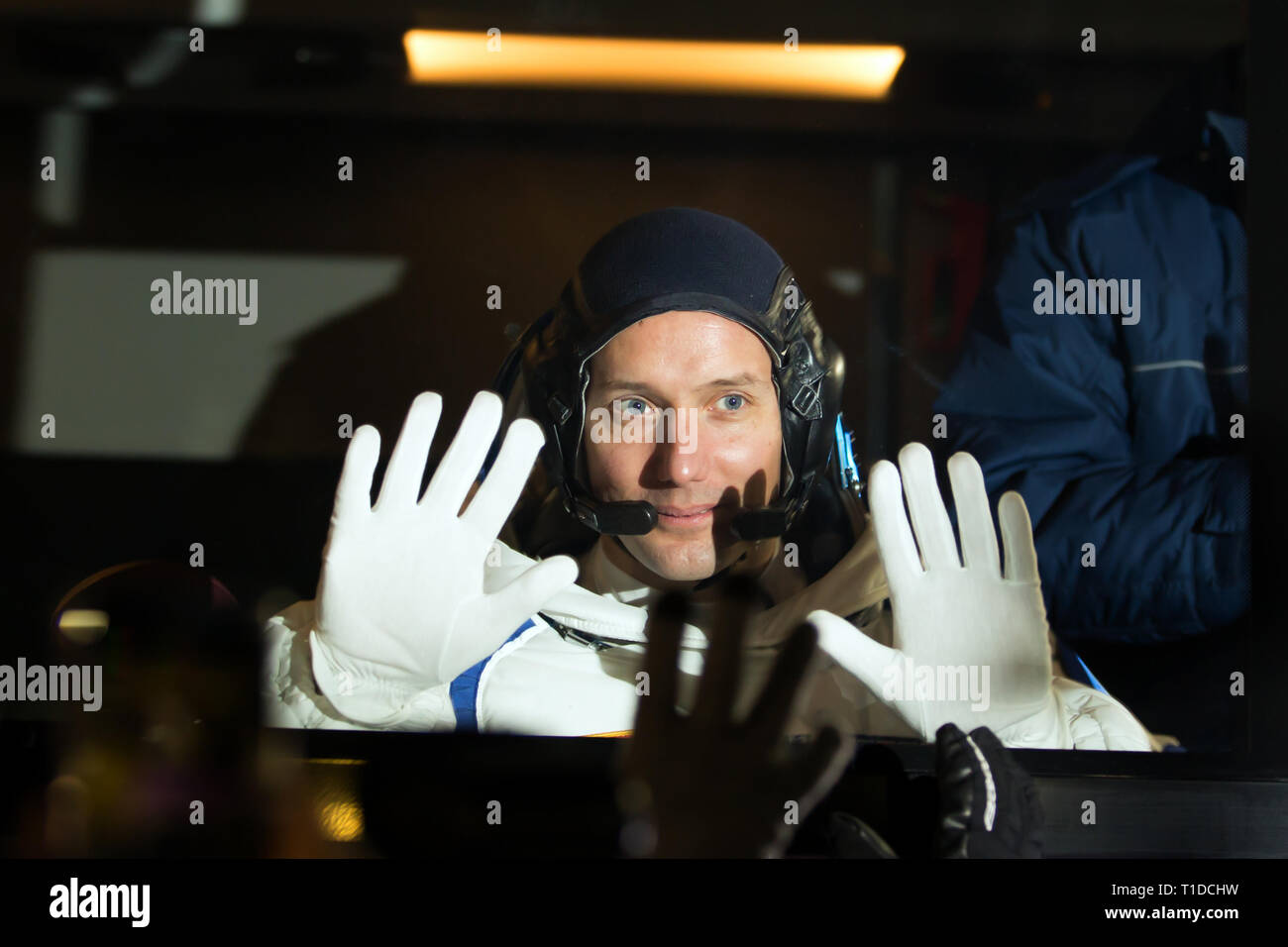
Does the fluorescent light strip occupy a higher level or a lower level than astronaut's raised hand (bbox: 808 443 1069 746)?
higher

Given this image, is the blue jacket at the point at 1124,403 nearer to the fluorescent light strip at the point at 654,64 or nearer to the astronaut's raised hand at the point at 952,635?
the astronaut's raised hand at the point at 952,635

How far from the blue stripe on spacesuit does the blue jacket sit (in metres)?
0.66

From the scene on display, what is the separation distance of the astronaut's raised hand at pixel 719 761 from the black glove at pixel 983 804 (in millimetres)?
129

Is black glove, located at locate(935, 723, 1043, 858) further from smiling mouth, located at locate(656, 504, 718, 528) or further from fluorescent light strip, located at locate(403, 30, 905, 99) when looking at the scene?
fluorescent light strip, located at locate(403, 30, 905, 99)

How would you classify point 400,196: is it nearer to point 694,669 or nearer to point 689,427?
point 689,427

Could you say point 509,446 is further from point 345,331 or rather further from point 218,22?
point 218,22

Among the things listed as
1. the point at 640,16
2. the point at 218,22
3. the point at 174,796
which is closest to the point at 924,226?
the point at 640,16

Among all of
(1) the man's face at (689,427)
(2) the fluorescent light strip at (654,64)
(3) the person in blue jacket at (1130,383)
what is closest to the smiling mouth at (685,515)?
(1) the man's face at (689,427)

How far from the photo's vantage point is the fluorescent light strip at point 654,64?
1.23 meters

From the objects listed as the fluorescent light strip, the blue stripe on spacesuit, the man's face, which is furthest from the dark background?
the blue stripe on spacesuit

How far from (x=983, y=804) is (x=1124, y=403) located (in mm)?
545

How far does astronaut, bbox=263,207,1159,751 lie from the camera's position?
1.16m

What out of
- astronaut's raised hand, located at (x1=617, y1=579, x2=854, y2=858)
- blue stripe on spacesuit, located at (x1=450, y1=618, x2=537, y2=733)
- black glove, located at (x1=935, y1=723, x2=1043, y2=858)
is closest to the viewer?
astronaut's raised hand, located at (x1=617, y1=579, x2=854, y2=858)

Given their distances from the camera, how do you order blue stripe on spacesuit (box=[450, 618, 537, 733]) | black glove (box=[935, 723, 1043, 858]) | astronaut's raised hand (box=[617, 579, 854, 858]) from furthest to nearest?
blue stripe on spacesuit (box=[450, 618, 537, 733])
black glove (box=[935, 723, 1043, 858])
astronaut's raised hand (box=[617, 579, 854, 858])
